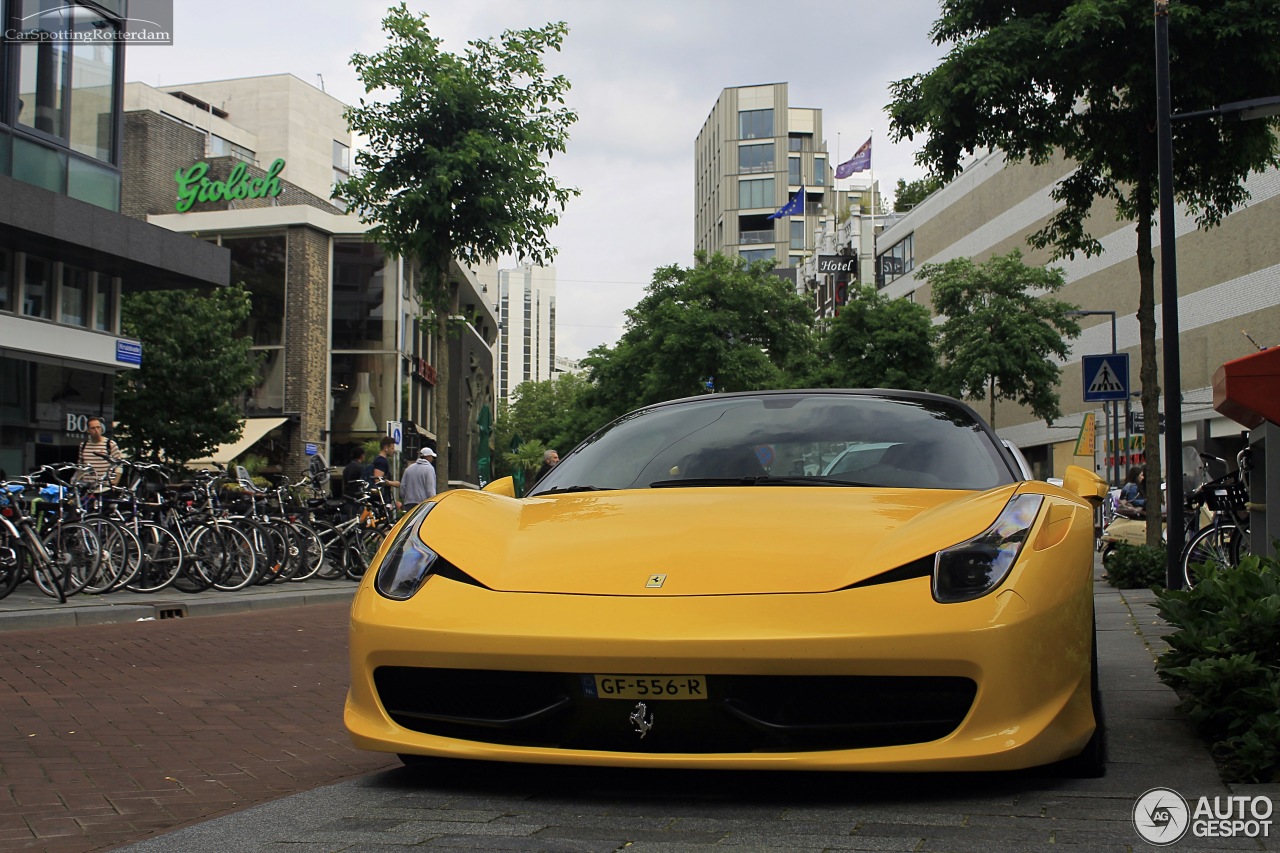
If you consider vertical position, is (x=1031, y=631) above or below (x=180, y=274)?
below

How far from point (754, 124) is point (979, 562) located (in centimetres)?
10378

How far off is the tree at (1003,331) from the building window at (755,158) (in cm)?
6114

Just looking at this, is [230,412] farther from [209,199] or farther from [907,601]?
[907,601]

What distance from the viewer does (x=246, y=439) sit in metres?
41.1

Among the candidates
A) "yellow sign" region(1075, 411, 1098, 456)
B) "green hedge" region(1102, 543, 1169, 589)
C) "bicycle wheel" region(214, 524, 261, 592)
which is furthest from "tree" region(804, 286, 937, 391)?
"bicycle wheel" region(214, 524, 261, 592)

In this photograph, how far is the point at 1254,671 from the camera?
3811 millimetres

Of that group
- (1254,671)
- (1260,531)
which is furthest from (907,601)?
(1260,531)

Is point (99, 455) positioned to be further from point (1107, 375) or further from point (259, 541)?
point (1107, 375)

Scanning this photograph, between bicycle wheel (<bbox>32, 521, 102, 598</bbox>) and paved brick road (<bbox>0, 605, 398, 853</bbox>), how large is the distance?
6.56 feet

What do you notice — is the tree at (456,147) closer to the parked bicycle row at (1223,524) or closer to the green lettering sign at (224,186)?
the parked bicycle row at (1223,524)

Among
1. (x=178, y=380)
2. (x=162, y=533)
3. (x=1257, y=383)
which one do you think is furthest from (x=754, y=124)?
(x=1257, y=383)

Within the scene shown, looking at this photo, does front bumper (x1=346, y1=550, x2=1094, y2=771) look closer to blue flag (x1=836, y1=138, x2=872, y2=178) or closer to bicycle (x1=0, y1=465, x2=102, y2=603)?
bicycle (x1=0, y1=465, x2=102, y2=603)

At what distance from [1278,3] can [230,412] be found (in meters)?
28.1

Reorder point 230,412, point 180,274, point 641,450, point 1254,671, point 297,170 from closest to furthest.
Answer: point 1254,671, point 641,450, point 180,274, point 230,412, point 297,170
